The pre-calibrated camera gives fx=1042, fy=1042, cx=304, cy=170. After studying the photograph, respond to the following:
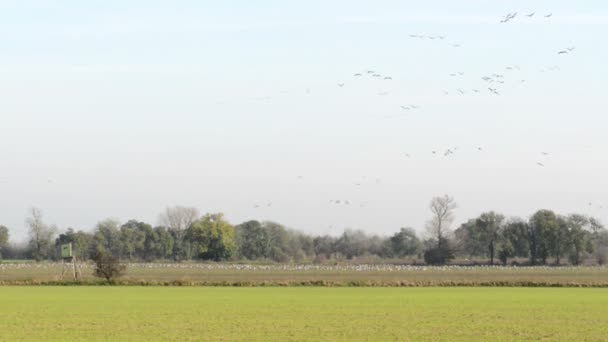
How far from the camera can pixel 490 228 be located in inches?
7495

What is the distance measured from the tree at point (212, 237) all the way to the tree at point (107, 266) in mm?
102823

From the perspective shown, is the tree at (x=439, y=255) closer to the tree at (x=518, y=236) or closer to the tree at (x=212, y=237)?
the tree at (x=518, y=236)

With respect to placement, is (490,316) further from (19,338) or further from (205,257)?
(205,257)

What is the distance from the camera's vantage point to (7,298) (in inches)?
2427

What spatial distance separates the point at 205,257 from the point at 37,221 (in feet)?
107

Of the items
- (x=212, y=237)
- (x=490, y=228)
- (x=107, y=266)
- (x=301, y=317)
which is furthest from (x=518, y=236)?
(x=301, y=317)

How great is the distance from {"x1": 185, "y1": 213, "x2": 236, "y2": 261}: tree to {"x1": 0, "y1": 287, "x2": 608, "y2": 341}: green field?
5047 inches

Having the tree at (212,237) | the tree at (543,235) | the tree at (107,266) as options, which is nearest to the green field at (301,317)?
the tree at (107,266)

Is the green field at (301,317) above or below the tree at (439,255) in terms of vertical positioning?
below

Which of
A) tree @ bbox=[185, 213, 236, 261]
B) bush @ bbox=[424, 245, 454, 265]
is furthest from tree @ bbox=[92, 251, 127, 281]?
tree @ bbox=[185, 213, 236, 261]

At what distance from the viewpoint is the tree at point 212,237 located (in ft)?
635

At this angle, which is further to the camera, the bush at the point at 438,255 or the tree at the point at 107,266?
the bush at the point at 438,255

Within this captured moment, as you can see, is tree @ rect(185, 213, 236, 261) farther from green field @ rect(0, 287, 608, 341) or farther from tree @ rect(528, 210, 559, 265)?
green field @ rect(0, 287, 608, 341)

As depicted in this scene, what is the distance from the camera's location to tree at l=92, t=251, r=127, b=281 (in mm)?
88938
